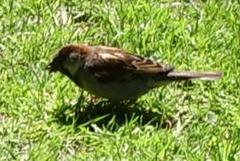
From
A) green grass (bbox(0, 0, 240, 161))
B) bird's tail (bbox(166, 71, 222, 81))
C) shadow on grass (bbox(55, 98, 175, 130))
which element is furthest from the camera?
bird's tail (bbox(166, 71, 222, 81))

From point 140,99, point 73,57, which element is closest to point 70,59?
point 73,57

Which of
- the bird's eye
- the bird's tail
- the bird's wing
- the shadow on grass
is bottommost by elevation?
the shadow on grass

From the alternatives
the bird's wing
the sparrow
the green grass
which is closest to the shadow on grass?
the green grass

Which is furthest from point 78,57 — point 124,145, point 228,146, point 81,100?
point 228,146

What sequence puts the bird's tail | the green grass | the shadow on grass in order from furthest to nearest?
the bird's tail, the shadow on grass, the green grass

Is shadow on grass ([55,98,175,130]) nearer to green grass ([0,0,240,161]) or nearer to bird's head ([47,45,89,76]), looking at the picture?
green grass ([0,0,240,161])

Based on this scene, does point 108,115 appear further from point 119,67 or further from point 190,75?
point 190,75

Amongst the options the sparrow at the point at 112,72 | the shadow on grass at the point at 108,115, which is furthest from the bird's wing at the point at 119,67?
the shadow on grass at the point at 108,115
